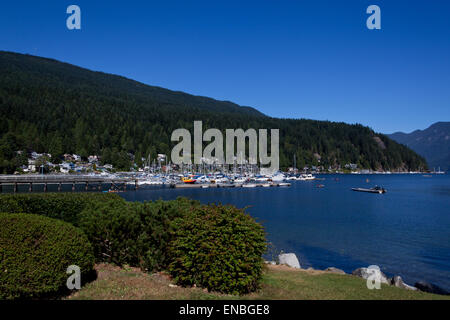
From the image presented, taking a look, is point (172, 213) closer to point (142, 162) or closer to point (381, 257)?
point (381, 257)

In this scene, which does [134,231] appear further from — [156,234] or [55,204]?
[55,204]

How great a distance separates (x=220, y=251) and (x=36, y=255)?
403 cm

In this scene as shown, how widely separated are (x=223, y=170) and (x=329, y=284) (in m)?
162

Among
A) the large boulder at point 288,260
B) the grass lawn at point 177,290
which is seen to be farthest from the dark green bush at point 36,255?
the large boulder at point 288,260

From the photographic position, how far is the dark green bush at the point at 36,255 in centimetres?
673

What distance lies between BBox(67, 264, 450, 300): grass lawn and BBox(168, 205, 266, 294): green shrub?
30 centimetres

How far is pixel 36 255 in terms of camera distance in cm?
697

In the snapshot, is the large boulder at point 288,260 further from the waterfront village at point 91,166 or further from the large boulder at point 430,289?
the waterfront village at point 91,166

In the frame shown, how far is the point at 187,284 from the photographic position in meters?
8.61

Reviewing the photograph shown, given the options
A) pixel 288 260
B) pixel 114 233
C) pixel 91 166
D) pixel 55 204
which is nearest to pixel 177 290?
pixel 114 233

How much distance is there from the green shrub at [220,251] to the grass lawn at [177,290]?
0.30m

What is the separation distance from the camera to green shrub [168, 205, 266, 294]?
793 centimetres
